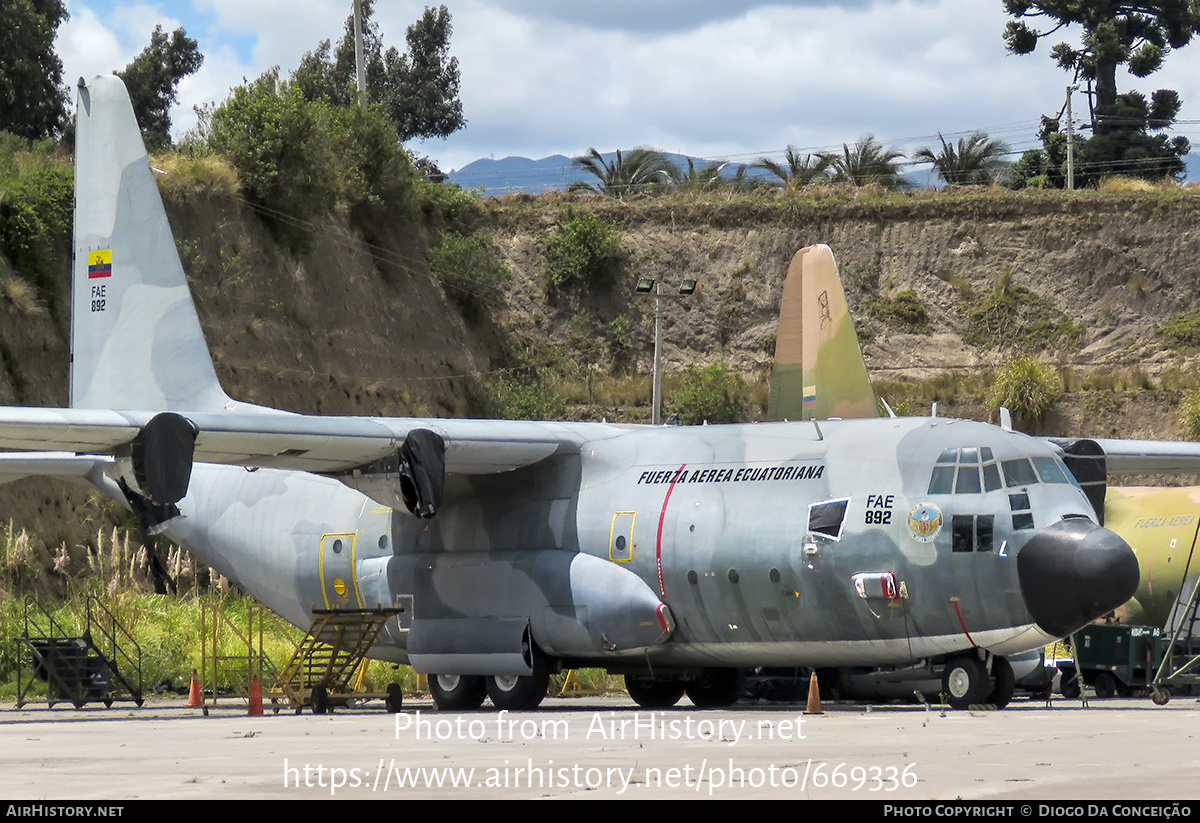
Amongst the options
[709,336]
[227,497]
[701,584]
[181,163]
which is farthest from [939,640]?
[709,336]

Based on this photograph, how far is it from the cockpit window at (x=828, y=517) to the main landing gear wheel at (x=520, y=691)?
4298 mm

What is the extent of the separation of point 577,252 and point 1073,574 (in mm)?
37380

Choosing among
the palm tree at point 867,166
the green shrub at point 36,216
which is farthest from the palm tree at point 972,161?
the green shrub at point 36,216

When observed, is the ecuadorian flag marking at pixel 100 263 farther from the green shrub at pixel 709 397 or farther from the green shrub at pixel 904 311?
the green shrub at pixel 904 311

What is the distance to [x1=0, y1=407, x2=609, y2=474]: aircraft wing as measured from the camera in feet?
53.0

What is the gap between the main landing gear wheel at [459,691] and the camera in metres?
19.4

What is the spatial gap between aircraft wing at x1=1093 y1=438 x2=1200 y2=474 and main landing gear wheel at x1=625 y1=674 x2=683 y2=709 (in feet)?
21.5

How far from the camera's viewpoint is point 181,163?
37.4m

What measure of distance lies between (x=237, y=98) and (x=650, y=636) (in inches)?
1004

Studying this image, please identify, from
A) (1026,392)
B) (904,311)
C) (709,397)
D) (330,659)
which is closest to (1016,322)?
(904,311)

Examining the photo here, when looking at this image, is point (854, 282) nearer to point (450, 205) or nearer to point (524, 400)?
point (524, 400)

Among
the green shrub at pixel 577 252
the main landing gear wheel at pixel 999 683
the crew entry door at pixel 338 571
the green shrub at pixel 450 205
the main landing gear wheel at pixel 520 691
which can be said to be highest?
the green shrub at pixel 450 205

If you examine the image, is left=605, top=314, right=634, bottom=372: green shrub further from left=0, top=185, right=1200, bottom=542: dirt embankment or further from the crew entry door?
the crew entry door

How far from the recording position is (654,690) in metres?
19.8
